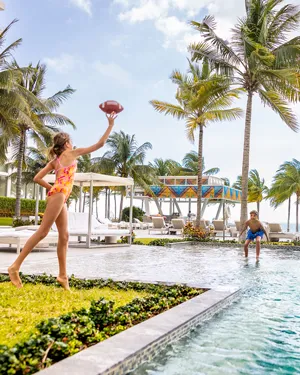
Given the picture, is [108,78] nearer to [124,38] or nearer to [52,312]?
[124,38]

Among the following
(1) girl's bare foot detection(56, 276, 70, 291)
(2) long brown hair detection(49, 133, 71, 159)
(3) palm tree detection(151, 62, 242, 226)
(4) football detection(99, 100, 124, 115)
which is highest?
(3) palm tree detection(151, 62, 242, 226)

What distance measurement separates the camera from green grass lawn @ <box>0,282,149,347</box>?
3.76 m

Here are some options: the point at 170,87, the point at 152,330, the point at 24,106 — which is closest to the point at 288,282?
the point at 152,330

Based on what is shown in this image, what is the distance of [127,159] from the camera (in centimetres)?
3847

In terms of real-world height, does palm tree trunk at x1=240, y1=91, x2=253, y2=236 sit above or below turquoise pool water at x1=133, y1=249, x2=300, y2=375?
above

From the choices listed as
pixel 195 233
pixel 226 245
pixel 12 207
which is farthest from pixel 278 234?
pixel 12 207

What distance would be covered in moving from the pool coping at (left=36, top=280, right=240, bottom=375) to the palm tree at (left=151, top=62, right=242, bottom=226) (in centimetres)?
1623

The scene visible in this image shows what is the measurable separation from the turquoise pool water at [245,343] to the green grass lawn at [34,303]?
1009mm

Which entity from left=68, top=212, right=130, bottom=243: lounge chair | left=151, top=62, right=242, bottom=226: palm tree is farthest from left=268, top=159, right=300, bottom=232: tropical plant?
left=68, top=212, right=130, bottom=243: lounge chair

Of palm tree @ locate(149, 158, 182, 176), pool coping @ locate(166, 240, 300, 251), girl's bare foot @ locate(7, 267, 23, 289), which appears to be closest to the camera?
girl's bare foot @ locate(7, 267, 23, 289)

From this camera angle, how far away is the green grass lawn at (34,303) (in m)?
3.76

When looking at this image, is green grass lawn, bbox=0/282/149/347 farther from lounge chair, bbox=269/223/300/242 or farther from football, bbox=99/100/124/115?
lounge chair, bbox=269/223/300/242

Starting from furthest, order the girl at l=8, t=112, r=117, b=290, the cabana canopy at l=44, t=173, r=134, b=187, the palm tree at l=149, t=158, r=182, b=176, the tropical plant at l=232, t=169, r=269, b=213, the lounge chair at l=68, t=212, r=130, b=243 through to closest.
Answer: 1. the tropical plant at l=232, t=169, r=269, b=213
2. the palm tree at l=149, t=158, r=182, b=176
3. the lounge chair at l=68, t=212, r=130, b=243
4. the cabana canopy at l=44, t=173, r=134, b=187
5. the girl at l=8, t=112, r=117, b=290

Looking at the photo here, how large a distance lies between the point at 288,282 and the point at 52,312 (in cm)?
501
